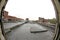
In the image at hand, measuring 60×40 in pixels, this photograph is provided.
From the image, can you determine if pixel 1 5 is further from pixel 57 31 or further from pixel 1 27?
pixel 57 31

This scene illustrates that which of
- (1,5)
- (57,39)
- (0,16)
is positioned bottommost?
(57,39)

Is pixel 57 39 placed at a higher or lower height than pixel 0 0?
lower

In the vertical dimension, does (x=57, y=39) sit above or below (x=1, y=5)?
below

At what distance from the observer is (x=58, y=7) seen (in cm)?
131

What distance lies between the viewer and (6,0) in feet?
4.87

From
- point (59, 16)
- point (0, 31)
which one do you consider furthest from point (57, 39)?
point (0, 31)

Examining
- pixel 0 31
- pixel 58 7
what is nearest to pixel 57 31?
pixel 58 7

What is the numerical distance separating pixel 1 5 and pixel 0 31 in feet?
1.05

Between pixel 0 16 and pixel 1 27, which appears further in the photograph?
pixel 1 27

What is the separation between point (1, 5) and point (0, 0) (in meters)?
0.06

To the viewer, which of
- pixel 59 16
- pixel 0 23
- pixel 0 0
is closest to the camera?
pixel 59 16

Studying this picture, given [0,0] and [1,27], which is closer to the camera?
[0,0]

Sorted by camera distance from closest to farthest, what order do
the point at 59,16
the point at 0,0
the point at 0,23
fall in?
the point at 59,16, the point at 0,0, the point at 0,23

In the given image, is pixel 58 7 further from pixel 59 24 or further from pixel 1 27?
pixel 1 27
